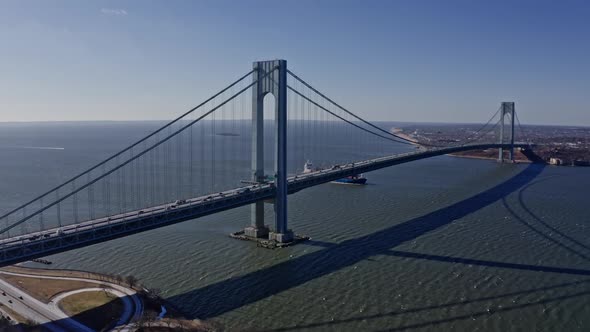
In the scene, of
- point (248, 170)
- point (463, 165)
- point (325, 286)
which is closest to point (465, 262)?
point (325, 286)

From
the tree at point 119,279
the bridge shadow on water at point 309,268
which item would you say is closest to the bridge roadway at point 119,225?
the tree at point 119,279

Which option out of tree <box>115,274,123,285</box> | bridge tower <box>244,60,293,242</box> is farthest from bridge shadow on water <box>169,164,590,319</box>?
bridge tower <box>244,60,293,242</box>

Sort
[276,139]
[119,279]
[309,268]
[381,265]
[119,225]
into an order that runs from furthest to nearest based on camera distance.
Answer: [276,139], [381,265], [309,268], [119,279], [119,225]

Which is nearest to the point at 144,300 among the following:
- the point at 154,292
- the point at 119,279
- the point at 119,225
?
the point at 154,292

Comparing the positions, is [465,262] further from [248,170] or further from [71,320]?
[248,170]

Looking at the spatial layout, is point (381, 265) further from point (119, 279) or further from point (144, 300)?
point (119, 279)
